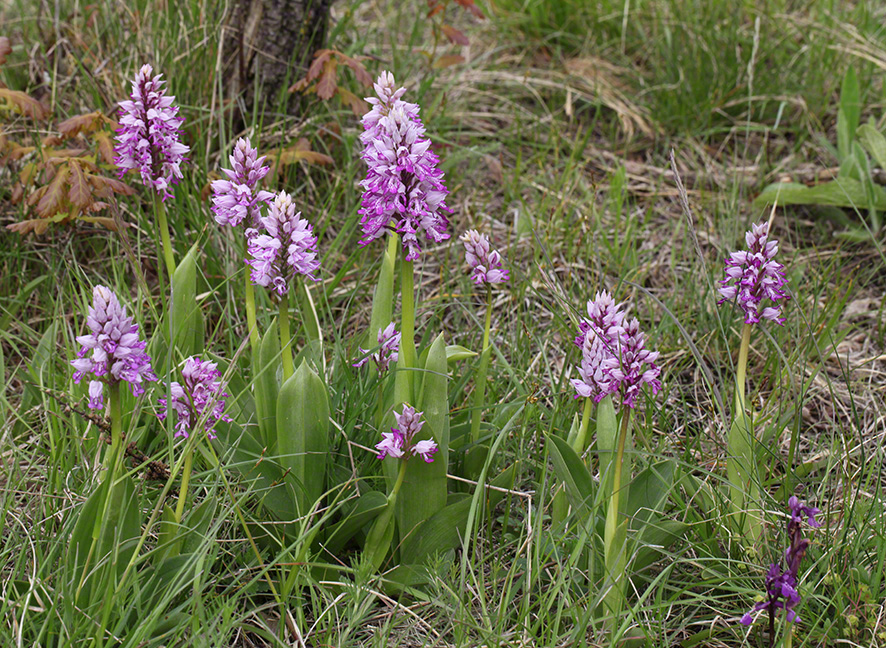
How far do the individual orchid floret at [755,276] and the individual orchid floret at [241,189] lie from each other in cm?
109

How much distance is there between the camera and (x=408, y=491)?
6.15ft

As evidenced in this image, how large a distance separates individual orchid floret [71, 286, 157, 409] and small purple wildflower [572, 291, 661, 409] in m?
0.92

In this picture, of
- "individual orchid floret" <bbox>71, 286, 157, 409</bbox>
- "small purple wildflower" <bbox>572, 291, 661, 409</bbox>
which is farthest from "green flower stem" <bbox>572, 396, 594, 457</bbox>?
"individual orchid floret" <bbox>71, 286, 157, 409</bbox>

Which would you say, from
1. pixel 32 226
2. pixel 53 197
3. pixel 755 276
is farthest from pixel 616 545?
pixel 32 226

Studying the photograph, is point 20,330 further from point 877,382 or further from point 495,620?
point 877,382

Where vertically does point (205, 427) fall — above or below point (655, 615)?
above

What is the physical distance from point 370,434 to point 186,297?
2.04ft

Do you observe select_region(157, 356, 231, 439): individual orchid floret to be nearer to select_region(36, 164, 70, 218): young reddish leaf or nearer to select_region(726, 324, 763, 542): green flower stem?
select_region(36, 164, 70, 218): young reddish leaf

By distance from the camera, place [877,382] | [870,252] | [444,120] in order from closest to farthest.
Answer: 1. [877,382]
2. [870,252]
3. [444,120]

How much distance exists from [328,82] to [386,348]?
145 centimetres

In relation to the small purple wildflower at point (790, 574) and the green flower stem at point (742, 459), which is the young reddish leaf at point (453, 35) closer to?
the green flower stem at point (742, 459)

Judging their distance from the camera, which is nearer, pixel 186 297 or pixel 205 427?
pixel 205 427

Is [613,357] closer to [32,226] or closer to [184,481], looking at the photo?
[184,481]

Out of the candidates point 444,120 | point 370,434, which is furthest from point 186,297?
point 444,120
